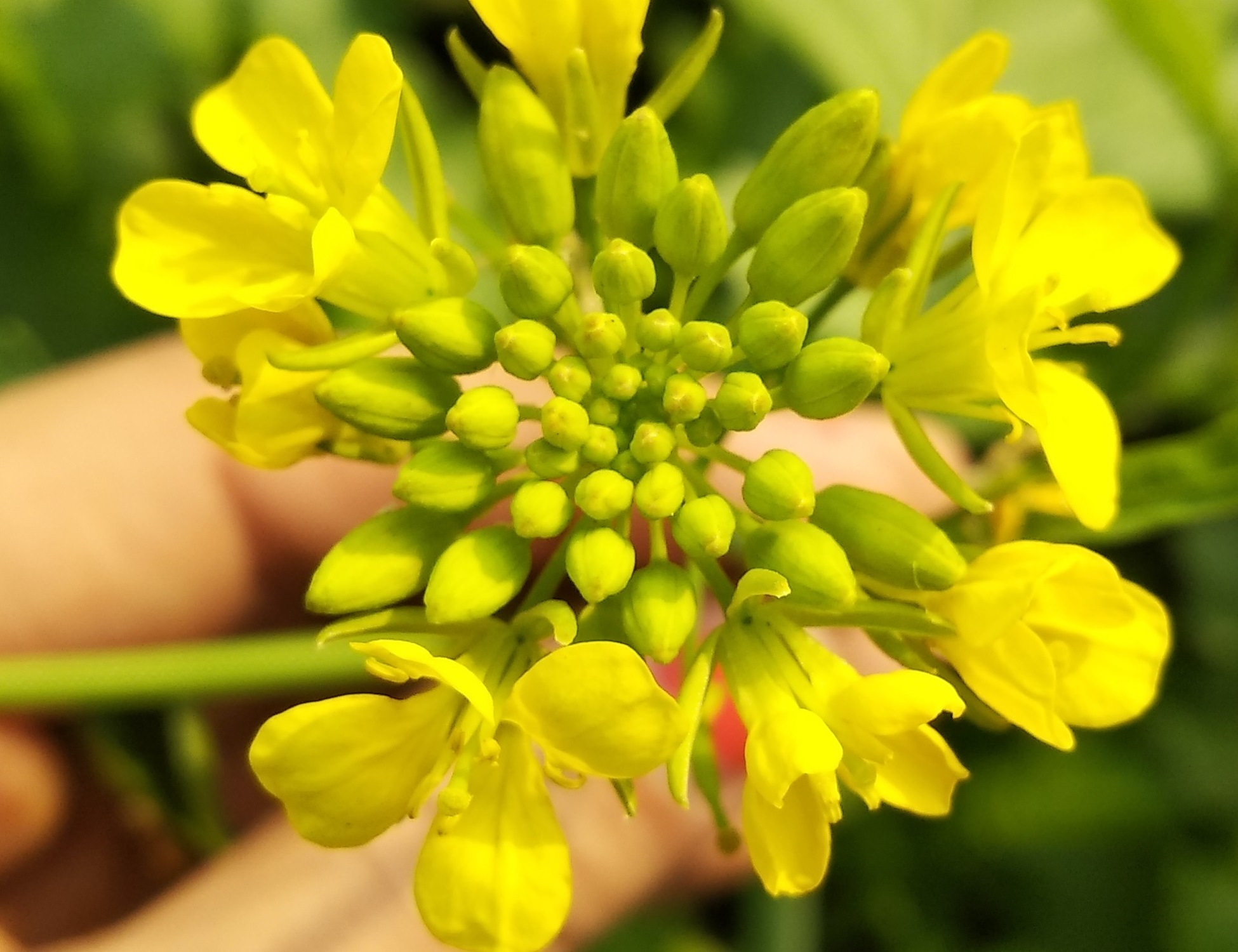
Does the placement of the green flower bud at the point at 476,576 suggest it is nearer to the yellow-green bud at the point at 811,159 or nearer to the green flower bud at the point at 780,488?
the green flower bud at the point at 780,488

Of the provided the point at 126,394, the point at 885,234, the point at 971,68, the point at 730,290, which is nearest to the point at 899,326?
the point at 885,234

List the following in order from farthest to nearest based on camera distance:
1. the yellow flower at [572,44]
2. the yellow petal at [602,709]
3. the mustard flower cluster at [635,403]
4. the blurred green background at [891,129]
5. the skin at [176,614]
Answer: the blurred green background at [891,129]
the skin at [176,614]
the yellow flower at [572,44]
the mustard flower cluster at [635,403]
the yellow petal at [602,709]

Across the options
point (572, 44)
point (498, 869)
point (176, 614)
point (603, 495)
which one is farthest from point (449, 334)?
point (176, 614)

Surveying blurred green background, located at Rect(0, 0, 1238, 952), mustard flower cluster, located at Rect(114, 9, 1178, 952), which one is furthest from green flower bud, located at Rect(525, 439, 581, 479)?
blurred green background, located at Rect(0, 0, 1238, 952)

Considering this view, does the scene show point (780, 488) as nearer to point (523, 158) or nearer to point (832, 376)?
point (832, 376)

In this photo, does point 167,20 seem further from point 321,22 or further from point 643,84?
point 643,84

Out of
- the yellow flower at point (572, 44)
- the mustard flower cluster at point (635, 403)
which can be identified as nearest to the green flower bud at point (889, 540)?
the mustard flower cluster at point (635, 403)
